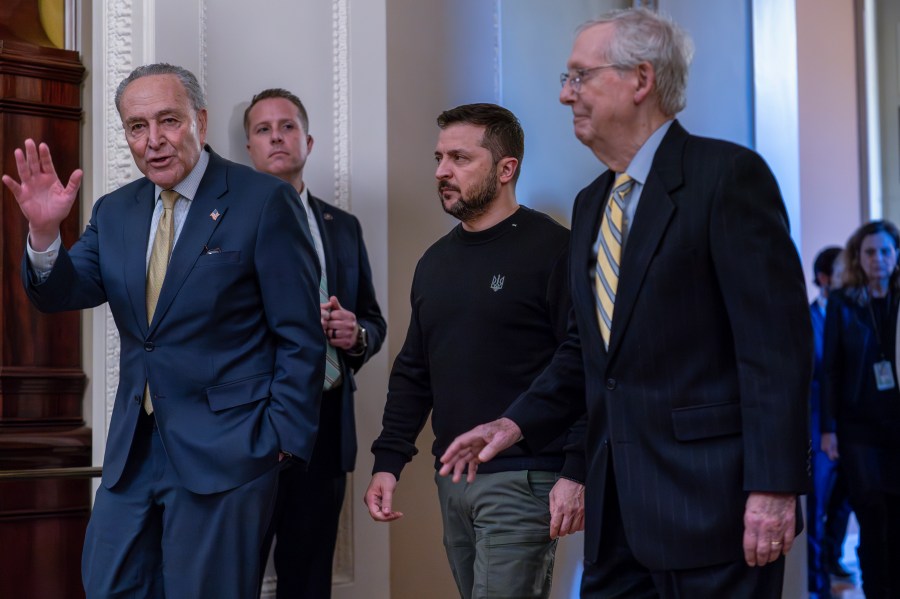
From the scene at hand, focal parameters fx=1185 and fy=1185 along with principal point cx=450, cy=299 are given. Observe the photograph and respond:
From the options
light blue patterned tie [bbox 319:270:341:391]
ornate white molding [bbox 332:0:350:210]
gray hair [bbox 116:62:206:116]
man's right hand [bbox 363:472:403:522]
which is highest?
ornate white molding [bbox 332:0:350:210]

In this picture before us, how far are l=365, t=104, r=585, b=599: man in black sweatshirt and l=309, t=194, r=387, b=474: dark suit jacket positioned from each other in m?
0.47

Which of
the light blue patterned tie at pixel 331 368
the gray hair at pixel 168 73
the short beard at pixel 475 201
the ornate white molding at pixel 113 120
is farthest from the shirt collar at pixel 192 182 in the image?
the ornate white molding at pixel 113 120

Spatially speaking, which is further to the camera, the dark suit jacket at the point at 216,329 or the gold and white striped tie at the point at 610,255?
the dark suit jacket at the point at 216,329

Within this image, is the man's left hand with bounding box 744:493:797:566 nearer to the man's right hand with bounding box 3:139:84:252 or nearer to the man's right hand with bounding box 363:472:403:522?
the man's right hand with bounding box 363:472:403:522

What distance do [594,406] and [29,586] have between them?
8.16 feet

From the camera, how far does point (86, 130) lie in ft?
13.6

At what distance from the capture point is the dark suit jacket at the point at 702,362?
2.00m

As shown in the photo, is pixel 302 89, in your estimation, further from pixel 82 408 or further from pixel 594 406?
pixel 594 406

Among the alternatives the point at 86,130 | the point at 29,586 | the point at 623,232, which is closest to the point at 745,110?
the point at 86,130

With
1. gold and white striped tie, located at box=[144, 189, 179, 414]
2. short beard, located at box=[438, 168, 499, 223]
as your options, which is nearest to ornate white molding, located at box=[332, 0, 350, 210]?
short beard, located at box=[438, 168, 499, 223]

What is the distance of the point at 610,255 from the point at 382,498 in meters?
1.02

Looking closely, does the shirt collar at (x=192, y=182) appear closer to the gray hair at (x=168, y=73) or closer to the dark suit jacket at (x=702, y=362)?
the gray hair at (x=168, y=73)

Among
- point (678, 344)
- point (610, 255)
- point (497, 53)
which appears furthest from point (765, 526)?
point (497, 53)

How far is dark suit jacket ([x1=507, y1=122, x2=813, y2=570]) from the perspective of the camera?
1997mm
